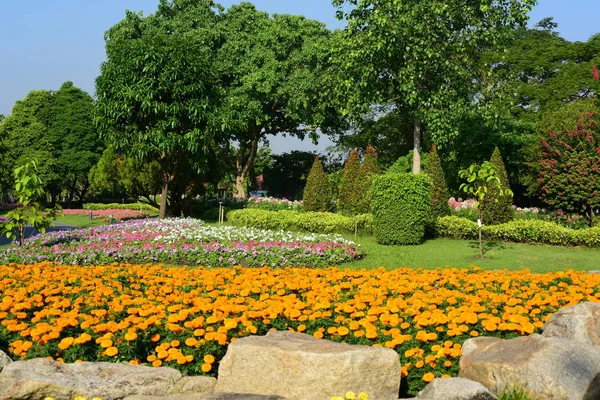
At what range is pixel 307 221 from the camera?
2008cm

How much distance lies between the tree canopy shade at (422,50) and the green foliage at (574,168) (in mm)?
4316

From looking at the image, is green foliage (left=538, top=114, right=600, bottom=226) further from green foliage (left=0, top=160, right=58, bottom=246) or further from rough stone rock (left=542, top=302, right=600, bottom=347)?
green foliage (left=0, top=160, right=58, bottom=246)

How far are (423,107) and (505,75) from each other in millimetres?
4358

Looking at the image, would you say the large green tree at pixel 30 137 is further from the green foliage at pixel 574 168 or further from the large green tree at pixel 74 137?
the green foliage at pixel 574 168

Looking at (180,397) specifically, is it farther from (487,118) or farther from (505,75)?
(505,75)

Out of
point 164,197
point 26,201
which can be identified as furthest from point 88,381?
point 164,197

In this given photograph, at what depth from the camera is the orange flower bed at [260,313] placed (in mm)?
5176

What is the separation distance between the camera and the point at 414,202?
55.0 feet

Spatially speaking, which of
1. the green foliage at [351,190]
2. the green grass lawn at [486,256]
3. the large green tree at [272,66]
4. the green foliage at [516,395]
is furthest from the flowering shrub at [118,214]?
the green foliage at [516,395]

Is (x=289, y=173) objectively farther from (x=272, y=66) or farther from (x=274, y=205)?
(x=274, y=205)

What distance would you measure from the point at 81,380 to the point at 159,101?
1960cm

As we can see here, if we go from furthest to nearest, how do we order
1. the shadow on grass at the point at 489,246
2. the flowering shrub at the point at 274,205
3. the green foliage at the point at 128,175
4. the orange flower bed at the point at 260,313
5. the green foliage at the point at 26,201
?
the flowering shrub at the point at 274,205 < the green foliage at the point at 128,175 < the shadow on grass at the point at 489,246 < the green foliage at the point at 26,201 < the orange flower bed at the point at 260,313

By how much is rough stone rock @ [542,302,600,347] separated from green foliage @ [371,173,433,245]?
36.1 ft

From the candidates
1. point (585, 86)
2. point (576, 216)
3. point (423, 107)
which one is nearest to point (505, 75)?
point (423, 107)
